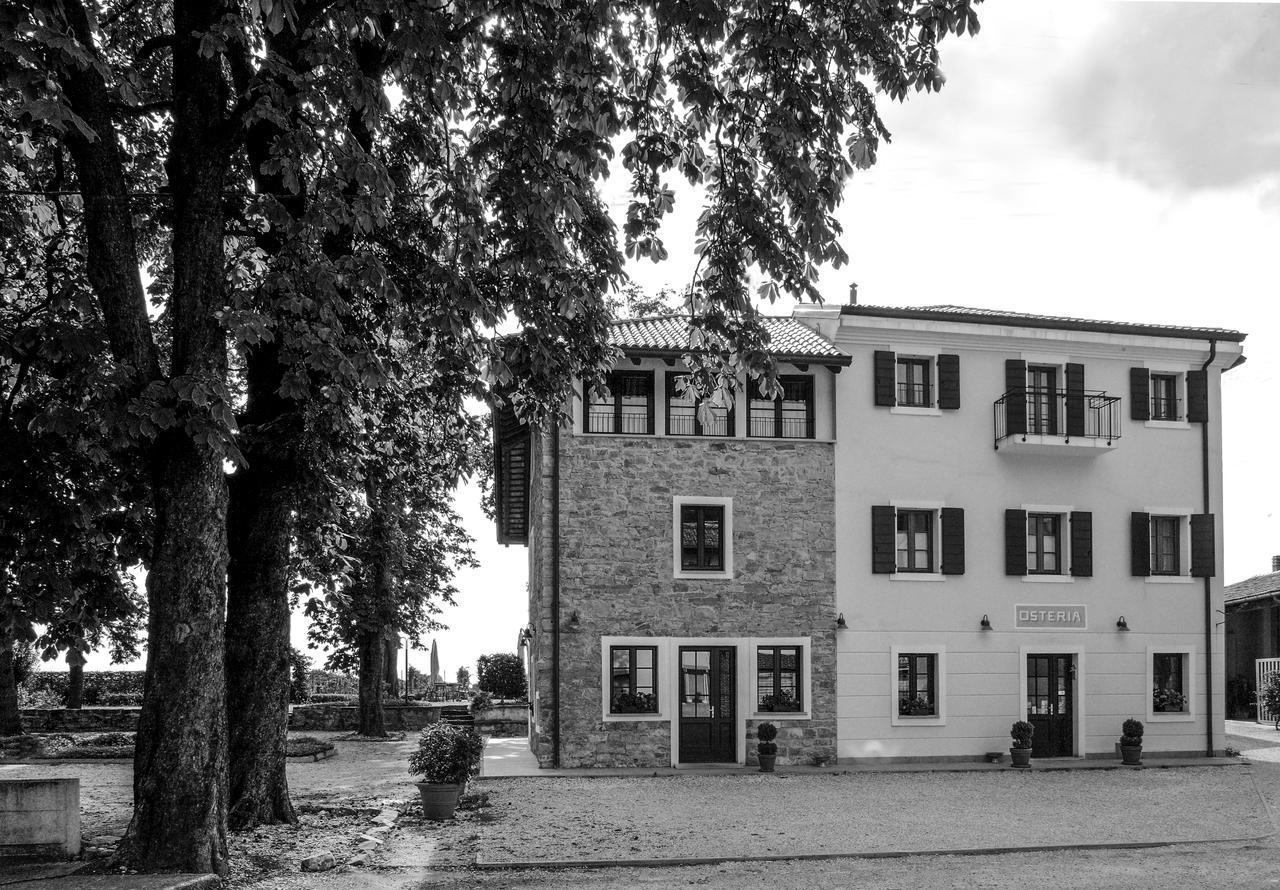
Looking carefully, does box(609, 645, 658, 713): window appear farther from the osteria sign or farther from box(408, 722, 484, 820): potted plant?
the osteria sign

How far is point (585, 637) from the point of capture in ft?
70.2

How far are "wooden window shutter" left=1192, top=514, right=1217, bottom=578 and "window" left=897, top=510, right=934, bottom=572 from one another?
215 inches

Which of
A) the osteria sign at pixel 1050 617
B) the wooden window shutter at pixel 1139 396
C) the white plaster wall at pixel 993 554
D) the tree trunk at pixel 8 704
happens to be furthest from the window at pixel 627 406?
the tree trunk at pixel 8 704

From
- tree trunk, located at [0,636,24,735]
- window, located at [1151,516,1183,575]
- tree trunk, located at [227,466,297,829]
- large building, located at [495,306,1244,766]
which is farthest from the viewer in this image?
tree trunk, located at [0,636,24,735]

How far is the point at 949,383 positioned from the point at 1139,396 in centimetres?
410

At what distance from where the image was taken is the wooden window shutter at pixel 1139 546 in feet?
78.2

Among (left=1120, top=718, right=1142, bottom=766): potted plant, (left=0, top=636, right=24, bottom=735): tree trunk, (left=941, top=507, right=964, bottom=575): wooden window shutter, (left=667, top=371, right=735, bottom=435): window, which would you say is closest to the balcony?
(left=941, top=507, right=964, bottom=575): wooden window shutter

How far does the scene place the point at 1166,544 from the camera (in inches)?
960

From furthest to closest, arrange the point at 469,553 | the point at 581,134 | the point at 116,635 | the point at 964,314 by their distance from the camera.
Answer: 1. the point at 469,553
2. the point at 964,314
3. the point at 116,635
4. the point at 581,134

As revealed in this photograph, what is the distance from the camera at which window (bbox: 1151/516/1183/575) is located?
24.2 metres

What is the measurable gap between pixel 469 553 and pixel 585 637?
12.5m

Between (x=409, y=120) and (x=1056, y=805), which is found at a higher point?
(x=409, y=120)

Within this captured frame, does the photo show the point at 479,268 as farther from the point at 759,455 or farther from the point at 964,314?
the point at 964,314

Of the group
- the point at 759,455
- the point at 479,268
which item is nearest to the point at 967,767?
the point at 759,455
